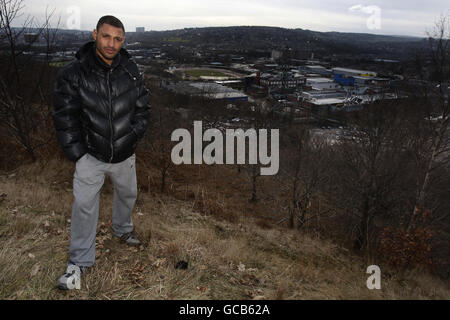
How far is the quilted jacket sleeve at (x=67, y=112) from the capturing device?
2.54 metres

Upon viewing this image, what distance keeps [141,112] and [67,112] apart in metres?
0.70

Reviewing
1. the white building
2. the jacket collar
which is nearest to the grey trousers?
the jacket collar

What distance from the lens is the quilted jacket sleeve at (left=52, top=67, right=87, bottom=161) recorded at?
254 cm

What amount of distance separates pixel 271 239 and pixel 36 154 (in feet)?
18.3

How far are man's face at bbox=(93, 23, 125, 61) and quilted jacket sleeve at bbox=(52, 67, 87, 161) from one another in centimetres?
31

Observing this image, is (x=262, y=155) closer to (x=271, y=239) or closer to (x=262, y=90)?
(x=271, y=239)

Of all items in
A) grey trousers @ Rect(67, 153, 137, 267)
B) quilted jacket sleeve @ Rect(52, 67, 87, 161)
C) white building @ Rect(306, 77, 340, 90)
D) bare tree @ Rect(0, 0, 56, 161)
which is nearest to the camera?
quilted jacket sleeve @ Rect(52, 67, 87, 161)

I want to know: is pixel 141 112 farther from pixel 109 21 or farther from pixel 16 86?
pixel 16 86

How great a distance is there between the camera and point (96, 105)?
8.67ft

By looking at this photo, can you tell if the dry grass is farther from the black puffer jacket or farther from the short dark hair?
the short dark hair

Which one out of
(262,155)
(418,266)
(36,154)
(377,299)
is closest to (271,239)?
(377,299)

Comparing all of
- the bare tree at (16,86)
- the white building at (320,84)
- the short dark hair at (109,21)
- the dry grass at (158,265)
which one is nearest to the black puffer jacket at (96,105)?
the short dark hair at (109,21)
